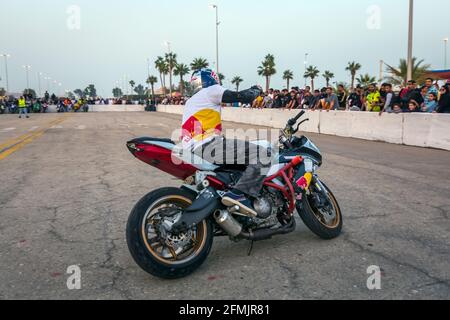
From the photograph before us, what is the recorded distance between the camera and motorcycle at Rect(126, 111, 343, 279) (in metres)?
3.47

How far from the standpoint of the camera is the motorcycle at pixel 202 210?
347 centimetres

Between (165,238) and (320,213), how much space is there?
181 centimetres

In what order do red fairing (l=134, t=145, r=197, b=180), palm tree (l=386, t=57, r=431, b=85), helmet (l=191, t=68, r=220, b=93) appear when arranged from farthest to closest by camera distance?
palm tree (l=386, t=57, r=431, b=85) < helmet (l=191, t=68, r=220, b=93) < red fairing (l=134, t=145, r=197, b=180)

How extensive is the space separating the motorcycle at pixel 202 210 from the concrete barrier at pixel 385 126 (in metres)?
9.52

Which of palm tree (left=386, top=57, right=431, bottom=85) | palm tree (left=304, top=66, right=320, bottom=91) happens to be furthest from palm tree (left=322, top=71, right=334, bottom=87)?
palm tree (left=386, top=57, right=431, bottom=85)

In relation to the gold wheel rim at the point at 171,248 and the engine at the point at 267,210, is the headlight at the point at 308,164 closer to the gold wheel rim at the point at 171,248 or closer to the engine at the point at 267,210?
the engine at the point at 267,210

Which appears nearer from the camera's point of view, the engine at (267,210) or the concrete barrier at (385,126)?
the engine at (267,210)

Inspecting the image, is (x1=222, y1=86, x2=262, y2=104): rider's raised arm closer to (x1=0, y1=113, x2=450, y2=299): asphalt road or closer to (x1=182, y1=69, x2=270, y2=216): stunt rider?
(x1=182, y1=69, x2=270, y2=216): stunt rider

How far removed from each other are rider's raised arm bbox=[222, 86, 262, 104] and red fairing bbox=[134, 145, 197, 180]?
0.73 metres

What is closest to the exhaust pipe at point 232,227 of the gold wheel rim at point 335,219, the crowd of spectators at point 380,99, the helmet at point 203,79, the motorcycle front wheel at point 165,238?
the motorcycle front wheel at point 165,238

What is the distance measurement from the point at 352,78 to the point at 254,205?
90.5 m

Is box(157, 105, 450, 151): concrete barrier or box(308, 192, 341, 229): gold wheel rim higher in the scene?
box(157, 105, 450, 151): concrete barrier
